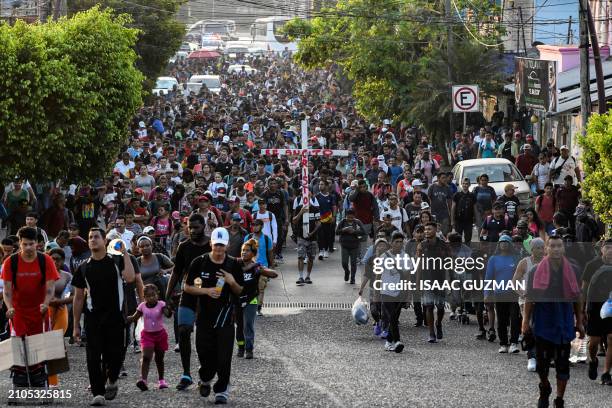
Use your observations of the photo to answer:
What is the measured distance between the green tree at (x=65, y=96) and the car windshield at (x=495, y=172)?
6.85m

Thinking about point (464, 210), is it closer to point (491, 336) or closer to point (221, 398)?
point (491, 336)

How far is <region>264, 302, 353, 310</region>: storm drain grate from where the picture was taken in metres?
20.8

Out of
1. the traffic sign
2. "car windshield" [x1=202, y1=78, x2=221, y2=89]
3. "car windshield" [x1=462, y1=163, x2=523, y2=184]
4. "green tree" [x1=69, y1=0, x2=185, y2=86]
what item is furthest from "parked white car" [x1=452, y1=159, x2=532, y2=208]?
"car windshield" [x1=202, y1=78, x2=221, y2=89]

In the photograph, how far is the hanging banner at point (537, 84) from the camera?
120 feet

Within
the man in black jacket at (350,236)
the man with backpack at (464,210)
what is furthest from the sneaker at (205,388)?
the man with backpack at (464,210)

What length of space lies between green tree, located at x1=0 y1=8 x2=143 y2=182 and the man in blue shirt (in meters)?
13.0

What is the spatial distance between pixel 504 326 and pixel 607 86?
1879 centimetres

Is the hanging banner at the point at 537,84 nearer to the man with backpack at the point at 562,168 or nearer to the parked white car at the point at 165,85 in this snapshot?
the man with backpack at the point at 562,168

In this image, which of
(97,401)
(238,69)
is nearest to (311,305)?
(97,401)

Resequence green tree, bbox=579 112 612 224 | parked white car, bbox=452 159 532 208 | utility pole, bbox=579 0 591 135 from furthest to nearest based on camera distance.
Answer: parked white car, bbox=452 159 532 208 → utility pole, bbox=579 0 591 135 → green tree, bbox=579 112 612 224

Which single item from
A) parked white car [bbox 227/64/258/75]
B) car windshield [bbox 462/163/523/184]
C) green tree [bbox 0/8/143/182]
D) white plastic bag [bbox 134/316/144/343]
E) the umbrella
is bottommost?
white plastic bag [bbox 134/316/144/343]

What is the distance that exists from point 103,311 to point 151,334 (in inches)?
51.3

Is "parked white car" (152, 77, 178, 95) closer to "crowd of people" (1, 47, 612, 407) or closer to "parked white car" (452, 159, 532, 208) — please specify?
"crowd of people" (1, 47, 612, 407)

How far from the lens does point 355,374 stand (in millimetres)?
15047
